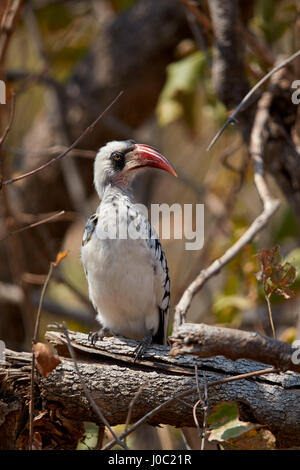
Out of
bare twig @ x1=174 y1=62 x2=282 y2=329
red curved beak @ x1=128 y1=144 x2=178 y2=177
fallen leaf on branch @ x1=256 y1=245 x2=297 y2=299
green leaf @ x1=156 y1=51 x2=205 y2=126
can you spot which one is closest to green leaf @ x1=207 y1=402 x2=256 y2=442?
bare twig @ x1=174 y1=62 x2=282 y2=329

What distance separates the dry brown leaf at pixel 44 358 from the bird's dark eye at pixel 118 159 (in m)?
1.87

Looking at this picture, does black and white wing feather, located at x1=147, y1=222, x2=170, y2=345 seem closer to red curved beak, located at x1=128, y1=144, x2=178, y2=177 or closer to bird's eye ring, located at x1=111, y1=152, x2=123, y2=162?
red curved beak, located at x1=128, y1=144, x2=178, y2=177

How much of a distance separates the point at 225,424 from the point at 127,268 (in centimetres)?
126

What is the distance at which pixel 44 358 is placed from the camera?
8.23ft

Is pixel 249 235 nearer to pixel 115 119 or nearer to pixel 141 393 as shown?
pixel 141 393

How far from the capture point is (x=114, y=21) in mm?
5934

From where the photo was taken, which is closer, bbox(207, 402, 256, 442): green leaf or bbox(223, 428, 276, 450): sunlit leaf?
bbox(207, 402, 256, 442): green leaf

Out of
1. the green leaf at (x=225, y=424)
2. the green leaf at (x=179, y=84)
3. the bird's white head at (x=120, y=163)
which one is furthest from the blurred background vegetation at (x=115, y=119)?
the green leaf at (x=225, y=424)

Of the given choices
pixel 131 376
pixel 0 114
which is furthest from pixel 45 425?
pixel 0 114

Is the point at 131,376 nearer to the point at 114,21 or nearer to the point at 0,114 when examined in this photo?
the point at 0,114

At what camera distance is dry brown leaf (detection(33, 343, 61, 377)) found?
8.18ft

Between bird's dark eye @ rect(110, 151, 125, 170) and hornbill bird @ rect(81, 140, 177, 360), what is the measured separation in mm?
110

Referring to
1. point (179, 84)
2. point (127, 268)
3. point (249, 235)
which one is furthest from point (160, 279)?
point (179, 84)

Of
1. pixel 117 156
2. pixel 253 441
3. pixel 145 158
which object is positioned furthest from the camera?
pixel 117 156
